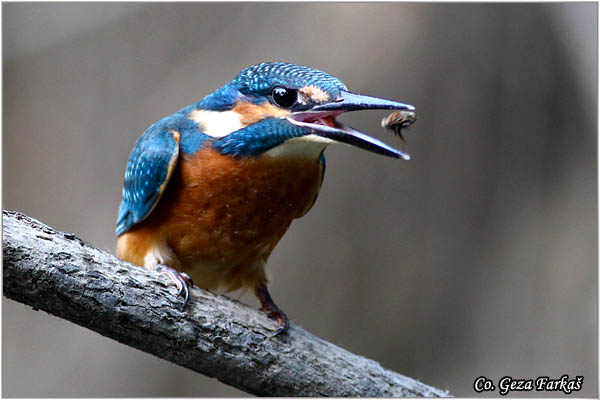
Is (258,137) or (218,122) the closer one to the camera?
(258,137)

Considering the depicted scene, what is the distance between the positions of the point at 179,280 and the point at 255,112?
0.51 meters

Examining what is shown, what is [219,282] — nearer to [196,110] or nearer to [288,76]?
[196,110]

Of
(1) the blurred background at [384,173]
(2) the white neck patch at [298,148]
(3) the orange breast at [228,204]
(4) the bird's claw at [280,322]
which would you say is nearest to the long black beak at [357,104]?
(2) the white neck patch at [298,148]

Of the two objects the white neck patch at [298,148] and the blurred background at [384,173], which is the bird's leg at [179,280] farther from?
the blurred background at [384,173]

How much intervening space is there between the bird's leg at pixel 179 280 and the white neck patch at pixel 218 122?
1.37ft

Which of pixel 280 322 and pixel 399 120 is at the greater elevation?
pixel 399 120

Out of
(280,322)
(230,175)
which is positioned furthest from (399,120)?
(280,322)

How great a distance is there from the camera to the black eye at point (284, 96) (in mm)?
1633

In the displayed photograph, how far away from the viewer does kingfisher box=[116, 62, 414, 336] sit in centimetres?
164

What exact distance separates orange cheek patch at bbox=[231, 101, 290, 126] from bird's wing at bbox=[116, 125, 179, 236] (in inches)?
10.3

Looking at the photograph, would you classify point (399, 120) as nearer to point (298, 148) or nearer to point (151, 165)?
point (298, 148)

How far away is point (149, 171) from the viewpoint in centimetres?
191

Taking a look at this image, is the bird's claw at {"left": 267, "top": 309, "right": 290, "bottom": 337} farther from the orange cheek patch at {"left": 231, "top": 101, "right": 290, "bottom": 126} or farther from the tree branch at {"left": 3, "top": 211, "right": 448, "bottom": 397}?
the orange cheek patch at {"left": 231, "top": 101, "right": 290, "bottom": 126}

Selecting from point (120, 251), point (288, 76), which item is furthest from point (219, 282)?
point (288, 76)
